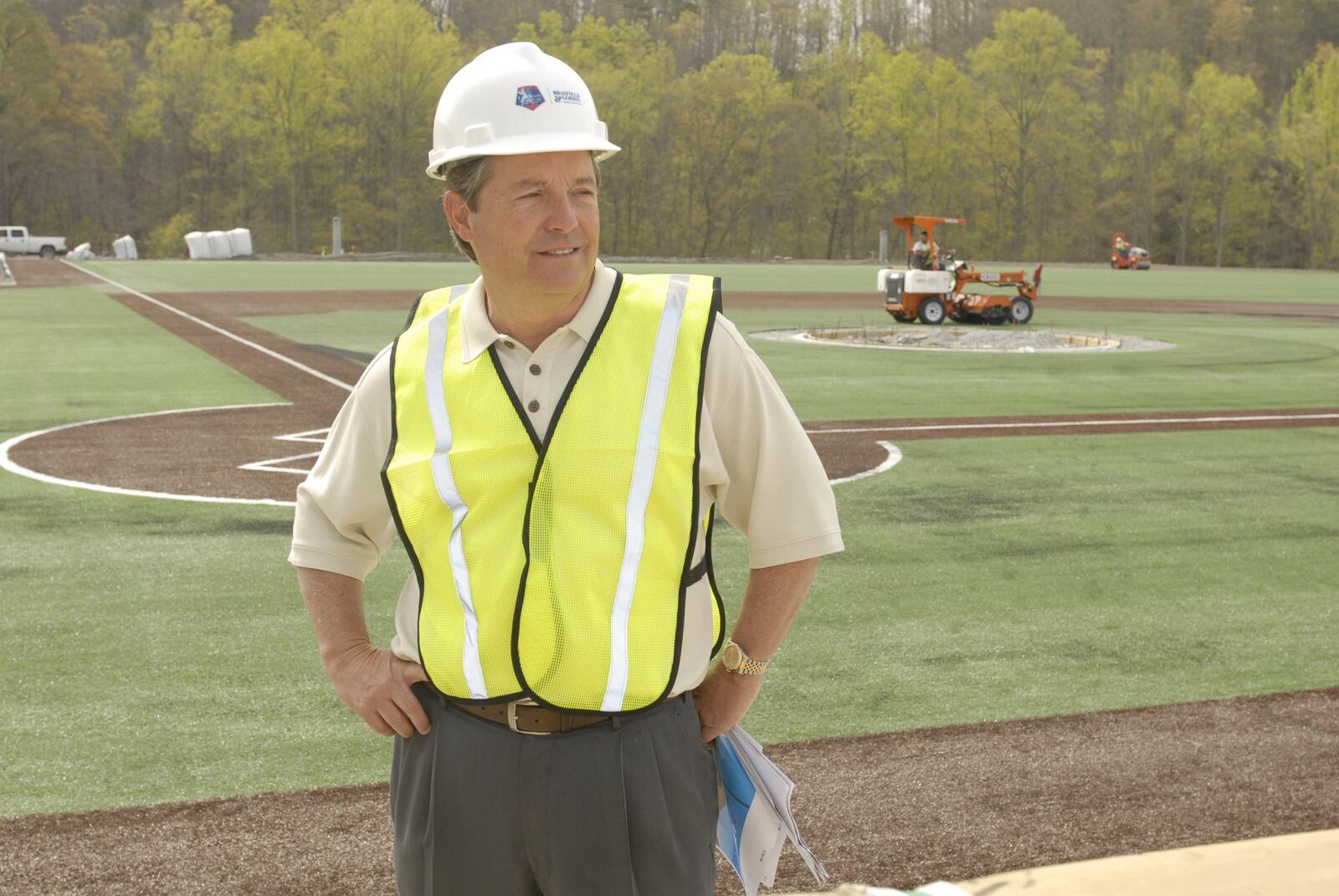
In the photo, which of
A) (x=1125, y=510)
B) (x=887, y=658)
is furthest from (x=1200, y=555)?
(x=887, y=658)

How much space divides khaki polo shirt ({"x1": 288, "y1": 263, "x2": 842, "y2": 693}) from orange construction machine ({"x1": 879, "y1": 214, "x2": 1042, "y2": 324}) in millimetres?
24746

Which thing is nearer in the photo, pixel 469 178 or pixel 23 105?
pixel 469 178

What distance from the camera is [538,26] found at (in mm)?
112500

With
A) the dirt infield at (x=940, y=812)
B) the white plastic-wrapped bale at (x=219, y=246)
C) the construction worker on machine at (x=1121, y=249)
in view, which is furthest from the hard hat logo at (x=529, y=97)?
the white plastic-wrapped bale at (x=219, y=246)

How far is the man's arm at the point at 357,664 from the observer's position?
2.64m

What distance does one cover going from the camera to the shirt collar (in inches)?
101

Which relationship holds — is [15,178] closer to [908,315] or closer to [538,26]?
[538,26]

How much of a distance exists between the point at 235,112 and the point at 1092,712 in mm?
100628

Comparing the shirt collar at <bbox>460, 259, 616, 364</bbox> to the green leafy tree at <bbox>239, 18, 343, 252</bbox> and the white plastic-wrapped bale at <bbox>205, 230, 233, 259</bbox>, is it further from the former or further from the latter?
the green leafy tree at <bbox>239, 18, 343, 252</bbox>

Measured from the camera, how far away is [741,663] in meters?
2.74

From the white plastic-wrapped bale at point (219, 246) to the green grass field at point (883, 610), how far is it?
197 ft

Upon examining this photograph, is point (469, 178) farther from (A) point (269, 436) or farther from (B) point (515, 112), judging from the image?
(A) point (269, 436)

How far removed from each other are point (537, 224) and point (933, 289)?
25.3 m

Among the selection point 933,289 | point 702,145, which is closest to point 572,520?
point 933,289
